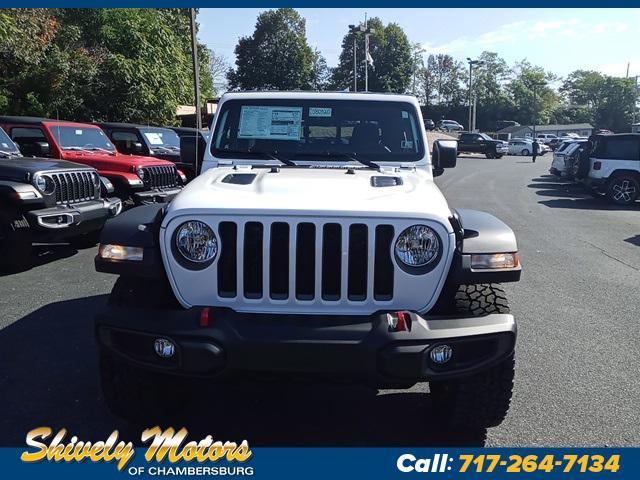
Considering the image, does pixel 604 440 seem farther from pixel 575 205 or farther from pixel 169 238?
pixel 575 205

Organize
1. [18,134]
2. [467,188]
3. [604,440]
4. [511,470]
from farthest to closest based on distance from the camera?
[467,188], [18,134], [604,440], [511,470]

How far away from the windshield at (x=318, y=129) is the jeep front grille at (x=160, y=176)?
595 cm

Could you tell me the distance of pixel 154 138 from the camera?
12805 mm

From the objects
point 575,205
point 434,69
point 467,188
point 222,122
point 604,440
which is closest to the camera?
point 604,440

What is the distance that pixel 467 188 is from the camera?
60.0 feet

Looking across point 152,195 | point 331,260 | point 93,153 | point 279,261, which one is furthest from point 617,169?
point 279,261

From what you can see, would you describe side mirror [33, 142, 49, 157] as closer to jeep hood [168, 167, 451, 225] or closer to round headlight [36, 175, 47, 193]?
round headlight [36, 175, 47, 193]

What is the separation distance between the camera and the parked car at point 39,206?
6.75m

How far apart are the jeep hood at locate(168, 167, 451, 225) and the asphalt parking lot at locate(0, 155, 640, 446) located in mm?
1270

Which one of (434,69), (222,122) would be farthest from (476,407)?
(434,69)

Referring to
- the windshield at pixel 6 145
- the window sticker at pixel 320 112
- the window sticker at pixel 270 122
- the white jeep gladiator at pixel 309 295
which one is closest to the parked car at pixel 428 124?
the window sticker at pixel 320 112

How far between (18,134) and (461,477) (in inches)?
339

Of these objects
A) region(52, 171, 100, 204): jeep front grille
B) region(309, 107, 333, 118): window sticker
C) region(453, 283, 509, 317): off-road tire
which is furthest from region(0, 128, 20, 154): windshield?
region(453, 283, 509, 317): off-road tire

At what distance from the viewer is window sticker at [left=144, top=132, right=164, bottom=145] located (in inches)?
496
